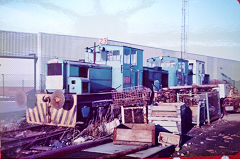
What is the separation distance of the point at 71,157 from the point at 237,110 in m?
7.75

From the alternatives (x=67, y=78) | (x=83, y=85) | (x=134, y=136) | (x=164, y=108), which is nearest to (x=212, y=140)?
(x=164, y=108)

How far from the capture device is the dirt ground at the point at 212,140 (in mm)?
4668

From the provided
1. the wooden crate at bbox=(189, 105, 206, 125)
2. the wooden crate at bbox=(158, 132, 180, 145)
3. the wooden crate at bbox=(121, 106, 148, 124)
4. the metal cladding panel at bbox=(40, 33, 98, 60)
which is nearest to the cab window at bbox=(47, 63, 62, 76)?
the wooden crate at bbox=(121, 106, 148, 124)

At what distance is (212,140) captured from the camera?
5.32 metres

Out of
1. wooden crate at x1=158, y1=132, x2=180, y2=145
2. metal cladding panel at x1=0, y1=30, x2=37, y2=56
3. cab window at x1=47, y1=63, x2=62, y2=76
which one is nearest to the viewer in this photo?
wooden crate at x1=158, y1=132, x2=180, y2=145

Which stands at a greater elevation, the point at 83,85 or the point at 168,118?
the point at 83,85

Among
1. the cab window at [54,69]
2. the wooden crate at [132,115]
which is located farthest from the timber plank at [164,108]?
the cab window at [54,69]

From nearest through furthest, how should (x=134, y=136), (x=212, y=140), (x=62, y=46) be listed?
(x=134, y=136) < (x=212, y=140) < (x=62, y=46)

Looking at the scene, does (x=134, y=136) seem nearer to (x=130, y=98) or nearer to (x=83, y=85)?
(x=130, y=98)

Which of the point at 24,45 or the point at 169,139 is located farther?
the point at 24,45

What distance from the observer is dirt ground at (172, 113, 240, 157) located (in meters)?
4.67

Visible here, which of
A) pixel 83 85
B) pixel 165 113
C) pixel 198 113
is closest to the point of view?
pixel 165 113

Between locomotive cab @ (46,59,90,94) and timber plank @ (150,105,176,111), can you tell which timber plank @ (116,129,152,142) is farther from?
locomotive cab @ (46,59,90,94)

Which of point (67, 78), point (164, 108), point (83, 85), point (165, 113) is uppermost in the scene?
point (67, 78)
